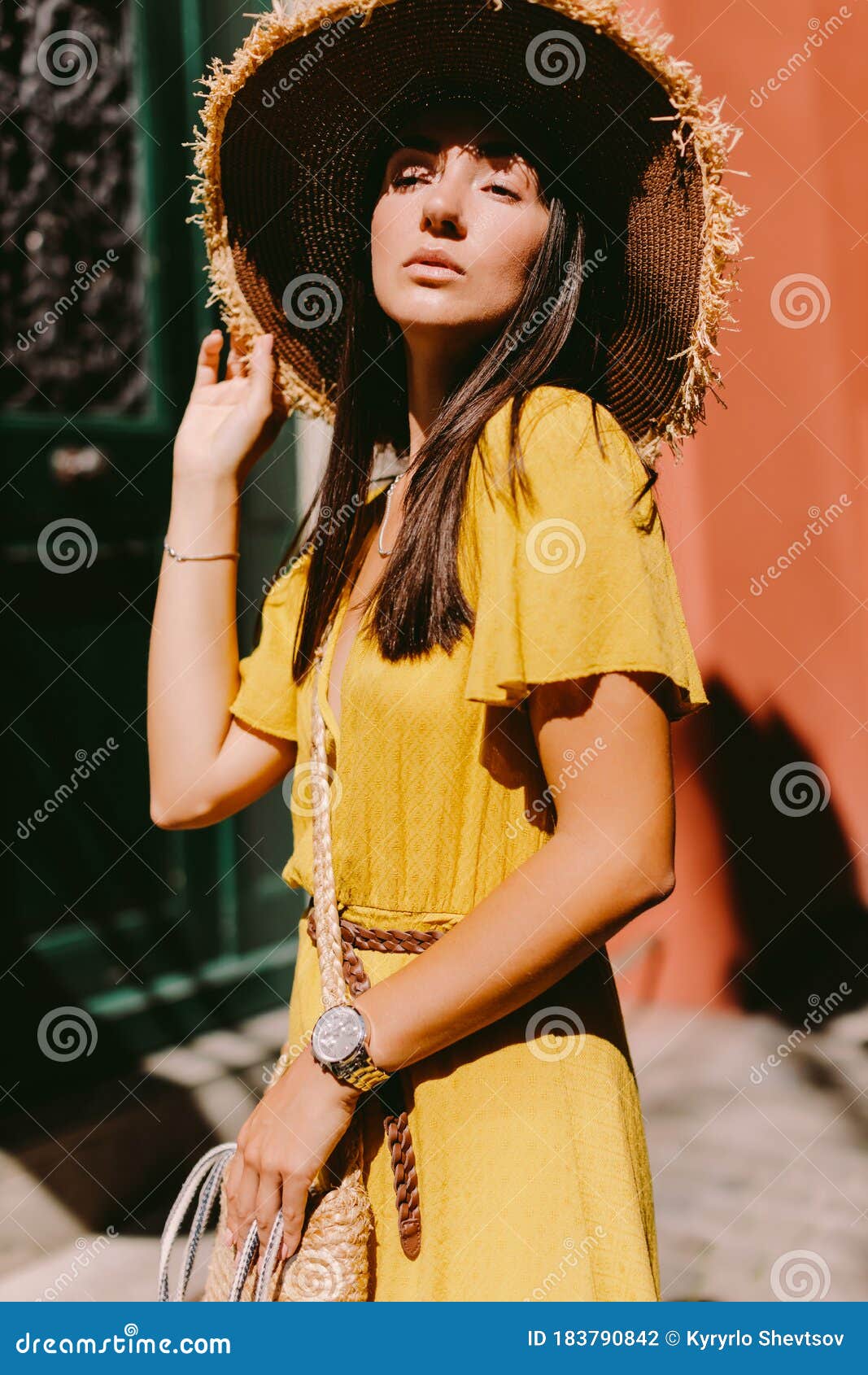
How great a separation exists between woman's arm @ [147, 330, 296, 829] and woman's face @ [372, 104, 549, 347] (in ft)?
1.24

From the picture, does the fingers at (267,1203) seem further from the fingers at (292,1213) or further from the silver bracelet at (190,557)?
the silver bracelet at (190,557)

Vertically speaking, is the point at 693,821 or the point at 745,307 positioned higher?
the point at 745,307

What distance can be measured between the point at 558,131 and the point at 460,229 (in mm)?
220

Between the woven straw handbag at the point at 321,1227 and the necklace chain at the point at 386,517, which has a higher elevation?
the necklace chain at the point at 386,517

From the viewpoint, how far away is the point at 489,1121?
1.18 meters

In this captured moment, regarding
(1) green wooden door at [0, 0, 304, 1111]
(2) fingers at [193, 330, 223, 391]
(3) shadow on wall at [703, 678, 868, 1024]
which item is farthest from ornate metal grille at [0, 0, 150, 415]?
(3) shadow on wall at [703, 678, 868, 1024]

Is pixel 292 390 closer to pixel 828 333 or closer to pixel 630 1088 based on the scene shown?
pixel 630 1088

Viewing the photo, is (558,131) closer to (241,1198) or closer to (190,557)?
(190,557)

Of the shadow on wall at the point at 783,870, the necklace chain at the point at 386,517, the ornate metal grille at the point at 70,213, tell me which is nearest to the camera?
the necklace chain at the point at 386,517

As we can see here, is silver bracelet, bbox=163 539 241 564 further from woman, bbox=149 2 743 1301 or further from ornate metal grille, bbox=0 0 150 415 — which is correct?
ornate metal grille, bbox=0 0 150 415

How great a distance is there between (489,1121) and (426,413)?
33.9 inches

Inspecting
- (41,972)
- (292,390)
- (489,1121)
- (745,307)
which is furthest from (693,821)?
(489,1121)

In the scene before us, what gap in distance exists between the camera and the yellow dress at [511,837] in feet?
3.63

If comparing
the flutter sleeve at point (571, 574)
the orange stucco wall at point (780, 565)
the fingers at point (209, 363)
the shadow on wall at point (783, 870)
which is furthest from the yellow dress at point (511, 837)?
the shadow on wall at point (783, 870)
